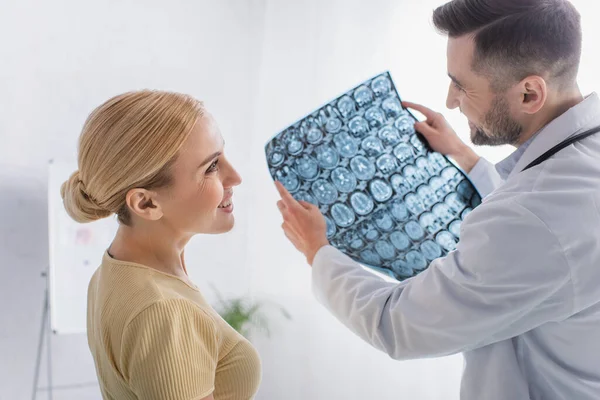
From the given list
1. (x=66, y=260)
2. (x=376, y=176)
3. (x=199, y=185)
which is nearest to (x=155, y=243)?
(x=199, y=185)

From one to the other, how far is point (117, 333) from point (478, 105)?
922 mm

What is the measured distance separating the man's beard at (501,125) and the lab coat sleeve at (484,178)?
0.76 feet

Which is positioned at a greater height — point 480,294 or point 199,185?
point 199,185

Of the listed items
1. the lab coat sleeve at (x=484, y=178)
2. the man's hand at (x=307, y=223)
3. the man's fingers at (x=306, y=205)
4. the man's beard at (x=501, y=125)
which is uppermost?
the man's beard at (x=501, y=125)

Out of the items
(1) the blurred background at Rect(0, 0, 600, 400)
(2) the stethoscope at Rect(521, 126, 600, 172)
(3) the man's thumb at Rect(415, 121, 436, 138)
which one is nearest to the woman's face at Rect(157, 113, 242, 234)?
(3) the man's thumb at Rect(415, 121, 436, 138)

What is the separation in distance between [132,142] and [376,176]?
67 cm

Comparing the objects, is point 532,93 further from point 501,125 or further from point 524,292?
point 524,292

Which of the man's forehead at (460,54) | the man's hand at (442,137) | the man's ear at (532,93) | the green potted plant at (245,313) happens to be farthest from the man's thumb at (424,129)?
the green potted plant at (245,313)

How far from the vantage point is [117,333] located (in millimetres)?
1060

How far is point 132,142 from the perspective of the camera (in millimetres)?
1099

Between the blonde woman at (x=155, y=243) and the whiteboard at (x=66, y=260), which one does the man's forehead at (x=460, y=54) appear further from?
the whiteboard at (x=66, y=260)

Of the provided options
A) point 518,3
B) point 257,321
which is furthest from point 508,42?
point 257,321

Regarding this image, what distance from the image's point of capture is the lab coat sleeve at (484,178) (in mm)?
1666

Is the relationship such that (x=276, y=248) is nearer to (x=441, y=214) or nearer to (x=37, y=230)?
(x=37, y=230)
